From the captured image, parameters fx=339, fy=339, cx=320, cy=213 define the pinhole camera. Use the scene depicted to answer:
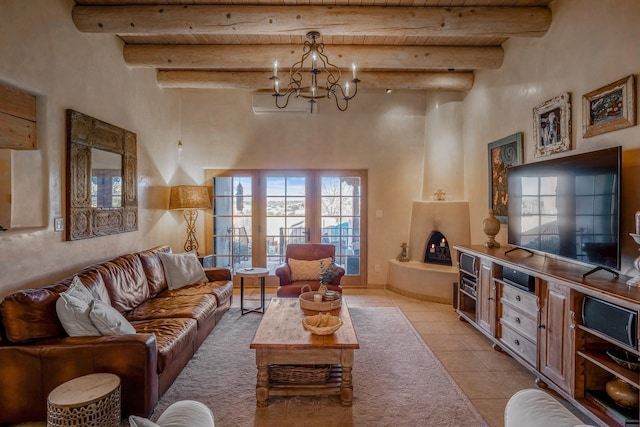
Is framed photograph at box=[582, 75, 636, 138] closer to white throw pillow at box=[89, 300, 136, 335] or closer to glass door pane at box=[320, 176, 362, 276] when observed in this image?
glass door pane at box=[320, 176, 362, 276]

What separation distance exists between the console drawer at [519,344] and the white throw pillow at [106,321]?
10.2ft

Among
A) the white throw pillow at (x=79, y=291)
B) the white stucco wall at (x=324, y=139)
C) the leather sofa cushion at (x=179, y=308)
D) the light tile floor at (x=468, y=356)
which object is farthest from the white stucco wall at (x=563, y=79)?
the white throw pillow at (x=79, y=291)

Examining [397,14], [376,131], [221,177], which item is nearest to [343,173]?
[376,131]

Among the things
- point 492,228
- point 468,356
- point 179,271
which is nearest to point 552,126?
point 492,228

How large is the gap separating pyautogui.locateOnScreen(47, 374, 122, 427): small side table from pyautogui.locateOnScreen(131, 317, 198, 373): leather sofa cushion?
1.43 feet

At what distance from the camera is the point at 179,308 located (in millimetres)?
3223

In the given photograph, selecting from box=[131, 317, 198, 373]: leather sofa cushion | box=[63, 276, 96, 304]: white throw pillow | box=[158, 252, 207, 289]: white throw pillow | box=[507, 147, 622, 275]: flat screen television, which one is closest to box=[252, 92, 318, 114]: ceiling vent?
box=[158, 252, 207, 289]: white throw pillow

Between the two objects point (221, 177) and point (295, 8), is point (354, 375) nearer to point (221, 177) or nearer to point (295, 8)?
point (295, 8)

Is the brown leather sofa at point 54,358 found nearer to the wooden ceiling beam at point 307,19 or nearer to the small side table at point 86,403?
the small side table at point 86,403

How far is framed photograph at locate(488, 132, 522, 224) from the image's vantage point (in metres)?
3.87

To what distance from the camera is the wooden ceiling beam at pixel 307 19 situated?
3.24 m

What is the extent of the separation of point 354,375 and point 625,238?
2.29 metres

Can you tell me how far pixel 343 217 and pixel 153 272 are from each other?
308 cm

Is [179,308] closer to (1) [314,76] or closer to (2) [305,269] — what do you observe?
(2) [305,269]
